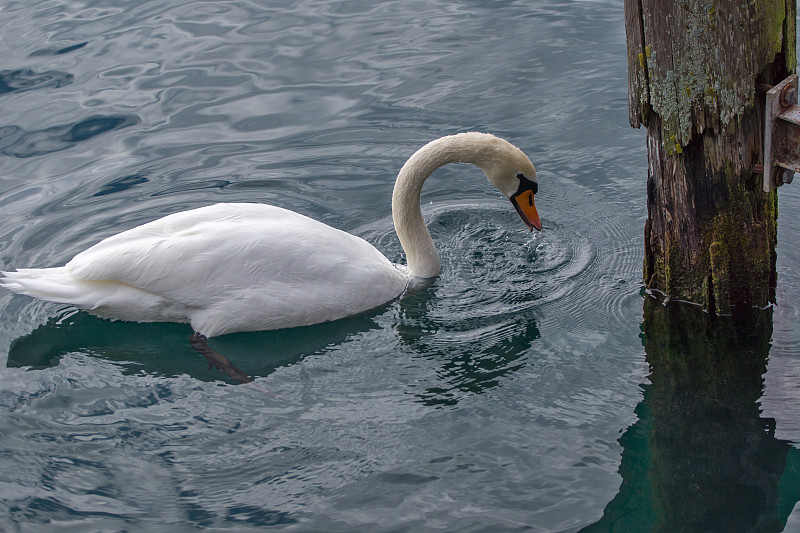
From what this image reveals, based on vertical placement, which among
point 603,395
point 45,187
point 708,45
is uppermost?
point 708,45

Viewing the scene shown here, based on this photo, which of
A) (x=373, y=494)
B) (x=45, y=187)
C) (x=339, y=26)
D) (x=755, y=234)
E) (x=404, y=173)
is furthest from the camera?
(x=339, y=26)

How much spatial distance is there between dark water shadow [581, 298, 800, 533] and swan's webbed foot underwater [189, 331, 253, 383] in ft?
7.32

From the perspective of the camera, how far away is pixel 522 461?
475cm

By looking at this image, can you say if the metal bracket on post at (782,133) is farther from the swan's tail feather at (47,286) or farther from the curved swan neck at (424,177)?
the swan's tail feather at (47,286)

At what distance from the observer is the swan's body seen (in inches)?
230

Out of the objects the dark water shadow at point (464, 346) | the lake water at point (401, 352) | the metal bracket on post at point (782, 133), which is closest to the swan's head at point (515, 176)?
the lake water at point (401, 352)

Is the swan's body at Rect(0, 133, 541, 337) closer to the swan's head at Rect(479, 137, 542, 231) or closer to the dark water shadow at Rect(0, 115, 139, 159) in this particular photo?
the swan's head at Rect(479, 137, 542, 231)

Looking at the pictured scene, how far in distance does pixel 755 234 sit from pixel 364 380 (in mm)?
2312

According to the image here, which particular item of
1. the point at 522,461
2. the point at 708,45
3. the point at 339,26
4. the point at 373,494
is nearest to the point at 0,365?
the point at 373,494

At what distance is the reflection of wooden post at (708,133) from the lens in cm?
467

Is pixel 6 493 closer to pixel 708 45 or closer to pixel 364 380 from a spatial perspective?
pixel 364 380

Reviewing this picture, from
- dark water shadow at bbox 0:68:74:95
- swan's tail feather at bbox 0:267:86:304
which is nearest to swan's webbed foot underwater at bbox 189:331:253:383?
swan's tail feather at bbox 0:267:86:304

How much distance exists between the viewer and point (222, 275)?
585 cm

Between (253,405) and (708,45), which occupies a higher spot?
(708,45)
